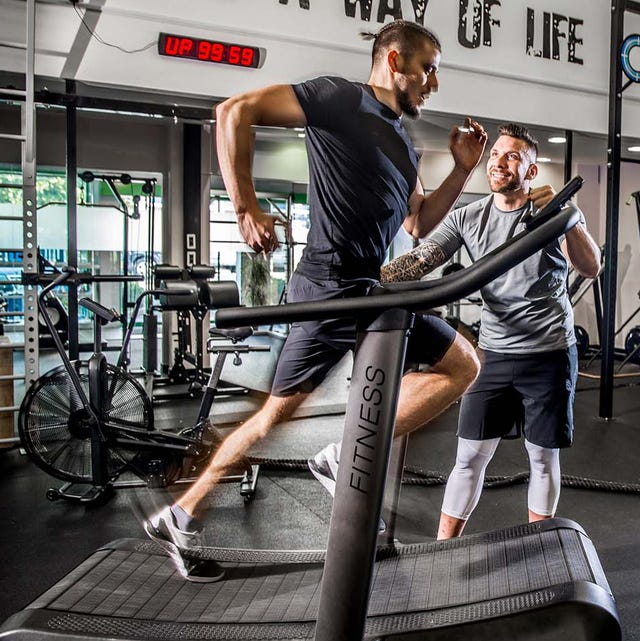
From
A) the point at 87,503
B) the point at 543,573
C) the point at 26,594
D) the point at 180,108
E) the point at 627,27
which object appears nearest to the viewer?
the point at 543,573

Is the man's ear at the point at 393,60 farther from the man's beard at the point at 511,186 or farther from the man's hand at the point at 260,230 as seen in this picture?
the man's hand at the point at 260,230

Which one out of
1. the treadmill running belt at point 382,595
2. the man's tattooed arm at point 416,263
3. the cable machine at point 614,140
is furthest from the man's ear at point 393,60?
the cable machine at point 614,140

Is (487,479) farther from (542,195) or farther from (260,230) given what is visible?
(260,230)

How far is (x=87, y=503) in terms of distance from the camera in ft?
9.99

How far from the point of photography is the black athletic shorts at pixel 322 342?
72.7 inches

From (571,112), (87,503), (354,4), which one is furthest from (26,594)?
(571,112)

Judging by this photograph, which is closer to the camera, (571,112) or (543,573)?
(543,573)

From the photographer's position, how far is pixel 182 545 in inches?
78.2

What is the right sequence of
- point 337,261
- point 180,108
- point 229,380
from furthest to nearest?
point 229,380, point 180,108, point 337,261

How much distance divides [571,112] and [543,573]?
446 cm

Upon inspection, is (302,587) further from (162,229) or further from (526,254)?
(162,229)

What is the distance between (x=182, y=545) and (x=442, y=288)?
53.4 inches

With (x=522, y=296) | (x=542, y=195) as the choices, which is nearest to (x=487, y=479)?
(x=522, y=296)

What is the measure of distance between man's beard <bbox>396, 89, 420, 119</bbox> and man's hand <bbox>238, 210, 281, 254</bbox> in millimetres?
705
